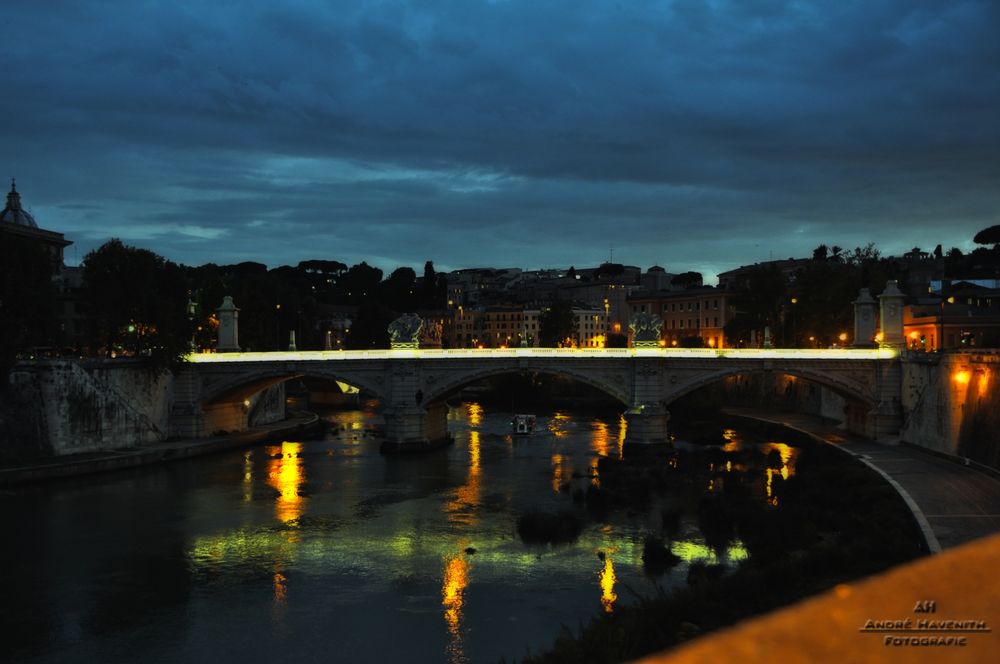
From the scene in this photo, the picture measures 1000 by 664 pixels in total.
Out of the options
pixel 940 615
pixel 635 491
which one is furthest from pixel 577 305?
pixel 940 615

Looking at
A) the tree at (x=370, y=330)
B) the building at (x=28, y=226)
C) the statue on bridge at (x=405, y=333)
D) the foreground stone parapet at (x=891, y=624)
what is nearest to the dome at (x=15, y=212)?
the building at (x=28, y=226)

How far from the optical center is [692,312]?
90.2 metres

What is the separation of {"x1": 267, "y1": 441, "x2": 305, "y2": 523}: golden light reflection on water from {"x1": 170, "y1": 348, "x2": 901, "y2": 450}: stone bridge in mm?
3923

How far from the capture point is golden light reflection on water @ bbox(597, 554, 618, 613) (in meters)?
20.5

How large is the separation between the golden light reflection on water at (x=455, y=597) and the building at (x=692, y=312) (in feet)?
200

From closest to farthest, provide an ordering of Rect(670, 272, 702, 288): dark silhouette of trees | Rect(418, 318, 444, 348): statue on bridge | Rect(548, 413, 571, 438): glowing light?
Rect(548, 413, 571, 438): glowing light < Rect(418, 318, 444, 348): statue on bridge < Rect(670, 272, 702, 288): dark silhouette of trees

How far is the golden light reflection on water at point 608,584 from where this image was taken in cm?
2051

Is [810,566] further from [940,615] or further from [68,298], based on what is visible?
[68,298]

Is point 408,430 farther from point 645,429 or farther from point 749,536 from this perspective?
point 749,536

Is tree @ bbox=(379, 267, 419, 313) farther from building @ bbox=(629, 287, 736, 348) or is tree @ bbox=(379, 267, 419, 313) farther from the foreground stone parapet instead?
the foreground stone parapet

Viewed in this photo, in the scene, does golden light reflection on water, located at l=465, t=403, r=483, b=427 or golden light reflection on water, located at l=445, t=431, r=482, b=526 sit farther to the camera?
golden light reflection on water, located at l=465, t=403, r=483, b=427

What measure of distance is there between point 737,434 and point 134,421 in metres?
30.6

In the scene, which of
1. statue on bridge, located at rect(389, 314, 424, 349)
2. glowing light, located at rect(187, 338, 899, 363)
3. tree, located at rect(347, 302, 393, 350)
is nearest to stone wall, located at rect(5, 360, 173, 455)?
glowing light, located at rect(187, 338, 899, 363)

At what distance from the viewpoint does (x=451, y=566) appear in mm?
23953
